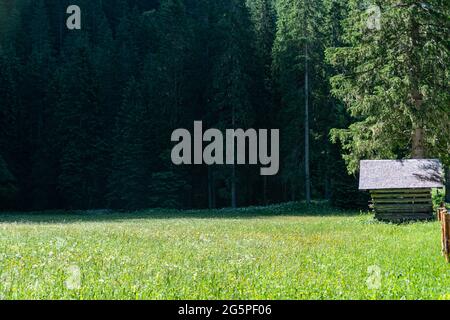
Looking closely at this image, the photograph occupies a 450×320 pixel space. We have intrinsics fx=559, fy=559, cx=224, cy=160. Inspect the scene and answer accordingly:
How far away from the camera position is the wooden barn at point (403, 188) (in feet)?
88.5

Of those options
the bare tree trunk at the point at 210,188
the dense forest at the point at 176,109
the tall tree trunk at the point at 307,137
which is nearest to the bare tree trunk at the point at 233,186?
the dense forest at the point at 176,109

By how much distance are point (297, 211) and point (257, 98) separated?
44.9 ft

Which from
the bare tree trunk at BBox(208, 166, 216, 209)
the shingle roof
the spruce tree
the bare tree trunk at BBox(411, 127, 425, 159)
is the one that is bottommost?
the bare tree trunk at BBox(208, 166, 216, 209)

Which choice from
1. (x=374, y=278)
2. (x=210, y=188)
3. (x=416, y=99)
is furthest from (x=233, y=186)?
(x=374, y=278)

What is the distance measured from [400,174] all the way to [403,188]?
2.30 feet

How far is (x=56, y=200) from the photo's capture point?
5619cm

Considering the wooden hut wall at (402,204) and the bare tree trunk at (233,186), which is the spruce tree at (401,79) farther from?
the bare tree trunk at (233,186)

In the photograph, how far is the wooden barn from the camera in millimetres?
26969

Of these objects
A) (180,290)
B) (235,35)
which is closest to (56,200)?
(235,35)

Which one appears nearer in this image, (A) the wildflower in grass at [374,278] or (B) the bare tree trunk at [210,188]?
(A) the wildflower in grass at [374,278]

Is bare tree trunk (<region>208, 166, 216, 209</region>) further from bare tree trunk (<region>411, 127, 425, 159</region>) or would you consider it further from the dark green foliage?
bare tree trunk (<region>411, 127, 425, 159</region>)

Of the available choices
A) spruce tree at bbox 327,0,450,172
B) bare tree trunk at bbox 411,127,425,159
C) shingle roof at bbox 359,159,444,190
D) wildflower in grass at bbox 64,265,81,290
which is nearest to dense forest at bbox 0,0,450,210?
spruce tree at bbox 327,0,450,172

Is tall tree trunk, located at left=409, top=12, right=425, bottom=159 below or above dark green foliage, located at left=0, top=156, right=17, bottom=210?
above
